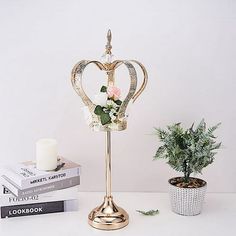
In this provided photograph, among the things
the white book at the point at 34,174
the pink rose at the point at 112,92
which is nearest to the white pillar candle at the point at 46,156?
the white book at the point at 34,174

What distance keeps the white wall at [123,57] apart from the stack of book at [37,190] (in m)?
0.18

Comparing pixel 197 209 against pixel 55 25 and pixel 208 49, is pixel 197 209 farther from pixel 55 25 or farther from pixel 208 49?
pixel 55 25

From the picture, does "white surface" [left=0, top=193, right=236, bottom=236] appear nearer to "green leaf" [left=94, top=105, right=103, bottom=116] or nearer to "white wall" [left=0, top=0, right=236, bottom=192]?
"white wall" [left=0, top=0, right=236, bottom=192]

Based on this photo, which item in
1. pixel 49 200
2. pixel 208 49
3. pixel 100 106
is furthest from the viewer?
pixel 208 49

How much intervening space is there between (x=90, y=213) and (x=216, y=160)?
489 millimetres

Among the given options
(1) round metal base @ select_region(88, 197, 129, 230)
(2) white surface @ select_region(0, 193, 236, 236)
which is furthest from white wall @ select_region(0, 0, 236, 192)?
(1) round metal base @ select_region(88, 197, 129, 230)

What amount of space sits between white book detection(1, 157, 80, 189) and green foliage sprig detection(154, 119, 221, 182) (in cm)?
27

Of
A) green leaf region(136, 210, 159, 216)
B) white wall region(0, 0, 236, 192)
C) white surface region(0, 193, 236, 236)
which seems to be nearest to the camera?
white surface region(0, 193, 236, 236)

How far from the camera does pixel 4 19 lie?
3.97 feet

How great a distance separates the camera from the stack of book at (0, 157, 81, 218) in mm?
1010

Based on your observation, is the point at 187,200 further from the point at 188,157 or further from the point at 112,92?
the point at 112,92

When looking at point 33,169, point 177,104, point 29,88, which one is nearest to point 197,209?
point 177,104

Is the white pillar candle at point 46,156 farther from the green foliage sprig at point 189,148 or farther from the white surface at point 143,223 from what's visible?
the green foliage sprig at point 189,148

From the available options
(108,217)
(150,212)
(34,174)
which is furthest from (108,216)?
(34,174)
